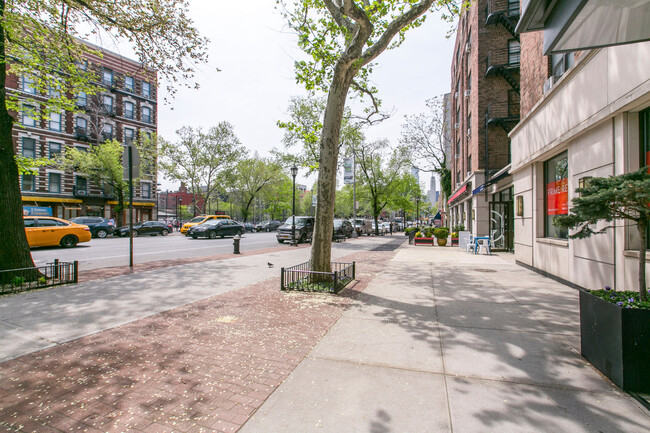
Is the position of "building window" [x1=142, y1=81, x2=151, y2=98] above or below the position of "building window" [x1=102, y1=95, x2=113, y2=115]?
above

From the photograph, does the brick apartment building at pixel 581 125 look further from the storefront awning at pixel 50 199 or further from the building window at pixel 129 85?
the building window at pixel 129 85

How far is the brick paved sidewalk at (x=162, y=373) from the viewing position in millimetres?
2521

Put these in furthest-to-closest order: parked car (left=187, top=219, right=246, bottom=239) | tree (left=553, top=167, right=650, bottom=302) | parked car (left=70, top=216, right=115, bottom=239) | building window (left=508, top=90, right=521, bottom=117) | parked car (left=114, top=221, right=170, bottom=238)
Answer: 1. parked car (left=114, top=221, right=170, bottom=238)
2. parked car (left=70, top=216, right=115, bottom=239)
3. parked car (left=187, top=219, right=246, bottom=239)
4. building window (left=508, top=90, right=521, bottom=117)
5. tree (left=553, top=167, right=650, bottom=302)

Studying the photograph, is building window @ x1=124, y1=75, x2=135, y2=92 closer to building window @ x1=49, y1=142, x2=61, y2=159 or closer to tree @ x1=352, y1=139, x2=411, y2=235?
building window @ x1=49, y1=142, x2=61, y2=159

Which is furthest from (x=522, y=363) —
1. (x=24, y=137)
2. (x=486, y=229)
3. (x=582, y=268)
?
(x=24, y=137)

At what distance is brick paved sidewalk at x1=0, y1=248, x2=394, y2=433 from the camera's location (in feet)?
8.27

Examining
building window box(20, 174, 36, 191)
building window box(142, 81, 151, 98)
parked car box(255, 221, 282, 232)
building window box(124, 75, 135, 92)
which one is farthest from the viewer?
Result: parked car box(255, 221, 282, 232)

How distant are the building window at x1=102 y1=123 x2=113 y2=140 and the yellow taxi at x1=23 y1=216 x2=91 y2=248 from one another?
28.2m

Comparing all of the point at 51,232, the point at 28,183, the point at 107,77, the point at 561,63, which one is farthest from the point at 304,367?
the point at 107,77

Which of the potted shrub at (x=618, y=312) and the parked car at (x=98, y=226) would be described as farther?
the parked car at (x=98, y=226)

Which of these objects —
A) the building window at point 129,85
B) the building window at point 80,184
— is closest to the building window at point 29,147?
the building window at point 80,184

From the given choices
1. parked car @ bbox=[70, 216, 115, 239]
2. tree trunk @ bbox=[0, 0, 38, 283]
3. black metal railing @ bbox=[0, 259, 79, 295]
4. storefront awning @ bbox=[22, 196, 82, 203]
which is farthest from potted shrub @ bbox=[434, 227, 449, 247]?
storefront awning @ bbox=[22, 196, 82, 203]

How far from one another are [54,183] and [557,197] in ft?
150

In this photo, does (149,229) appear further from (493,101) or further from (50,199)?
(493,101)
